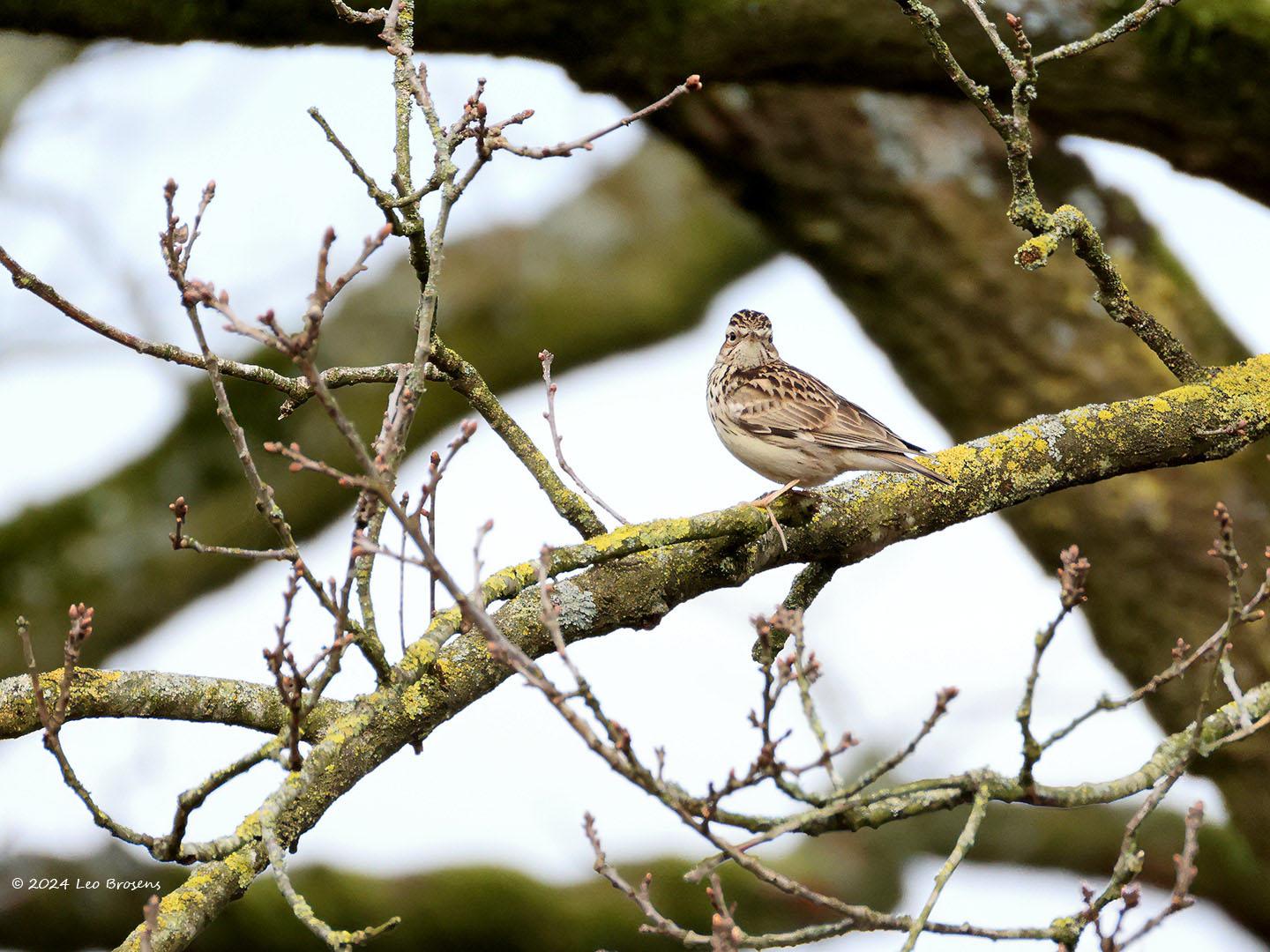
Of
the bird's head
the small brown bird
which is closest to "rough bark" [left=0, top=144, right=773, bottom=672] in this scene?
the bird's head

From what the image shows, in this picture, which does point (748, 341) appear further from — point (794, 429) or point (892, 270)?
point (892, 270)

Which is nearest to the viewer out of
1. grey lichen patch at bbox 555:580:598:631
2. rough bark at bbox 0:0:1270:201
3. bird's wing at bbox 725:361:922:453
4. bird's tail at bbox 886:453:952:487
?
grey lichen patch at bbox 555:580:598:631

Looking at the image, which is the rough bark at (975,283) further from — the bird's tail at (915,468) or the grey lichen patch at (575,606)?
the grey lichen patch at (575,606)

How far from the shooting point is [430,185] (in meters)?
3.38

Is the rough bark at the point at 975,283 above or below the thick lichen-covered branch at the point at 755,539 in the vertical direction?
above

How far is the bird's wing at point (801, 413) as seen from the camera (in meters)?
5.00

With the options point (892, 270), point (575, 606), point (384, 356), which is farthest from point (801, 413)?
point (384, 356)

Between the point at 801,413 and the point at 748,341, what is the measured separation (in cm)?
118

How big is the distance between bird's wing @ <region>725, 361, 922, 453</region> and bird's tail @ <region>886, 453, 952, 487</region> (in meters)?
0.12

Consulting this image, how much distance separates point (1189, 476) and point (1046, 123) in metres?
2.19

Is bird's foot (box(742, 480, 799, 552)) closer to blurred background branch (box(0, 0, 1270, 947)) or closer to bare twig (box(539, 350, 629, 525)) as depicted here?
bare twig (box(539, 350, 629, 525))

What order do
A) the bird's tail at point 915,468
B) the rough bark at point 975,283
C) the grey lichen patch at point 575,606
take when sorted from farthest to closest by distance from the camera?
the rough bark at point 975,283 < the bird's tail at point 915,468 < the grey lichen patch at point 575,606

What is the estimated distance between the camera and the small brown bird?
191 inches

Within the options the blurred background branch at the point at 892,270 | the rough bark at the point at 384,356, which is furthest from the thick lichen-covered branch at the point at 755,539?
the rough bark at the point at 384,356
